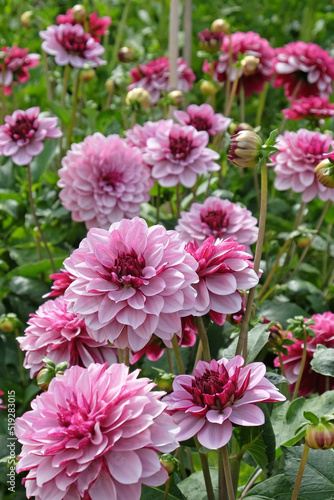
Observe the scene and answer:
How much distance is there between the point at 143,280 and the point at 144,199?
642 mm

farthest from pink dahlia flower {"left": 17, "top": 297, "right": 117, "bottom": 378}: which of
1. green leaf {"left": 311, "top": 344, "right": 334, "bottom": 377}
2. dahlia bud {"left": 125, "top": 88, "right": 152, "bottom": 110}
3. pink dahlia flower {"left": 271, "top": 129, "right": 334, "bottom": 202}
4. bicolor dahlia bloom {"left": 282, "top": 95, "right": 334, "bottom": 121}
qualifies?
bicolor dahlia bloom {"left": 282, "top": 95, "right": 334, "bottom": 121}

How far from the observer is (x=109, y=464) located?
60 cm

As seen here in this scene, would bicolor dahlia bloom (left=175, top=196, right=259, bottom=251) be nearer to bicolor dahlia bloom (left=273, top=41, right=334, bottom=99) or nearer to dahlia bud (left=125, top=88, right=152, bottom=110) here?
dahlia bud (left=125, top=88, right=152, bottom=110)

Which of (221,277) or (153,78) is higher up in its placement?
(221,277)

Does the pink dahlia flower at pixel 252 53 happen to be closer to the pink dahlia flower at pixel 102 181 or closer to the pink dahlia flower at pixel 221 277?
the pink dahlia flower at pixel 102 181

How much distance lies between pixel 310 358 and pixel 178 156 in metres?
0.46

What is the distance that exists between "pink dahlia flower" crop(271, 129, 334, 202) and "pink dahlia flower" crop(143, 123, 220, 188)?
0.14m

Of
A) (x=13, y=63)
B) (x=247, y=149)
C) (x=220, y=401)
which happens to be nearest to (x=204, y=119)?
(x=13, y=63)

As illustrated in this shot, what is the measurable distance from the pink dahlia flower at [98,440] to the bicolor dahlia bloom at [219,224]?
544 mm

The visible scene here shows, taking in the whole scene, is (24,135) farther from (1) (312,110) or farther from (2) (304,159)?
(1) (312,110)

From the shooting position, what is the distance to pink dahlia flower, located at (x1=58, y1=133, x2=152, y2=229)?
51.4 inches

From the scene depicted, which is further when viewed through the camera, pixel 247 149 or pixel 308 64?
pixel 308 64

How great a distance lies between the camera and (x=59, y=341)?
0.83 m

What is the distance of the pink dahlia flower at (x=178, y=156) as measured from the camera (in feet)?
A: 4.23
